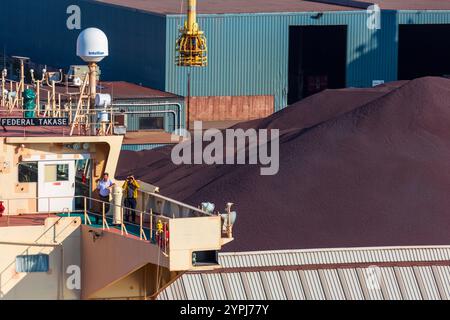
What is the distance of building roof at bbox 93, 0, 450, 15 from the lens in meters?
73.4

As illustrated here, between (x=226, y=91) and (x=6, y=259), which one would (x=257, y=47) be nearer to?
(x=226, y=91)

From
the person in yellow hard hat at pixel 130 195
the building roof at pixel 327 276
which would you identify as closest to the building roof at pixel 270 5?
the building roof at pixel 327 276

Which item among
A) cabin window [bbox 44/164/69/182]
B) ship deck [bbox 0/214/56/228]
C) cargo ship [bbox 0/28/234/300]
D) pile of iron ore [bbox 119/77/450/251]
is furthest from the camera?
pile of iron ore [bbox 119/77/450/251]

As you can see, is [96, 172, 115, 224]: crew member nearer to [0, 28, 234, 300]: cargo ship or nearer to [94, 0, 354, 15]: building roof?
[0, 28, 234, 300]: cargo ship

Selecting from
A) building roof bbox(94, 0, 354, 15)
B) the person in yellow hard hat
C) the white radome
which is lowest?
the person in yellow hard hat

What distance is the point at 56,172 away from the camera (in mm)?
30453

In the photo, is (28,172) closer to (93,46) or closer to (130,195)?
(130,195)

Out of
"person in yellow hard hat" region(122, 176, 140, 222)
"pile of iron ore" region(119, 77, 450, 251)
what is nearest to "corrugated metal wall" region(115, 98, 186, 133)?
"pile of iron ore" region(119, 77, 450, 251)

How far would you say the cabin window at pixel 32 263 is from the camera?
28.2 metres

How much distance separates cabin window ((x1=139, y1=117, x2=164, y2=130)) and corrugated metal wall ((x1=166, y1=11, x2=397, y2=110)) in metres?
5.70

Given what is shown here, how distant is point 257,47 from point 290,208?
33054 mm

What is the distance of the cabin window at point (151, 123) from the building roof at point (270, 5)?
9865 mm

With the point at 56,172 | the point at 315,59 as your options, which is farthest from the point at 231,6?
the point at 56,172

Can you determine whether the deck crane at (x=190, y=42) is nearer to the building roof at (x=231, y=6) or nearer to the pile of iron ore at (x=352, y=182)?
the building roof at (x=231, y=6)
